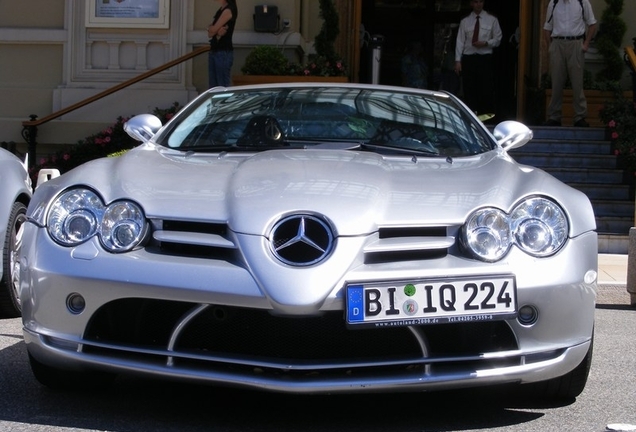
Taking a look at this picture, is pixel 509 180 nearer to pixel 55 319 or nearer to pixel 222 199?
pixel 222 199

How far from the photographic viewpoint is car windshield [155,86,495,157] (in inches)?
207

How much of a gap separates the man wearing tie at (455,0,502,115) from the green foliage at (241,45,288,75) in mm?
2342

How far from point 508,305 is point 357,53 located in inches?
444

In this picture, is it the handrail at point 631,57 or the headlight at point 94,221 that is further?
the handrail at point 631,57

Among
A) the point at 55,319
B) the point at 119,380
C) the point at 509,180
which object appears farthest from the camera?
the point at 119,380

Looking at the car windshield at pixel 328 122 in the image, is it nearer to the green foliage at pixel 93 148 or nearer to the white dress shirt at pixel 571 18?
the white dress shirt at pixel 571 18

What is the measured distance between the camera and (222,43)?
1258cm

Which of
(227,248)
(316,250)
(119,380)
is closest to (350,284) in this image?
(316,250)

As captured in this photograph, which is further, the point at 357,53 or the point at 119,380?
the point at 357,53

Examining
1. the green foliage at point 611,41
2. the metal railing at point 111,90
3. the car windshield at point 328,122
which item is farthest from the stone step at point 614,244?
the metal railing at point 111,90

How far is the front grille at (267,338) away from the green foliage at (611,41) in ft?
34.3

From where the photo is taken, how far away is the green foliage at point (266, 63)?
42.9ft

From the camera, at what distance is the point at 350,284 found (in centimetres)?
379

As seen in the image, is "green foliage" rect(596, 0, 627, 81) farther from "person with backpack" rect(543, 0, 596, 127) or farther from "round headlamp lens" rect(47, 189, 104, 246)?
"round headlamp lens" rect(47, 189, 104, 246)
